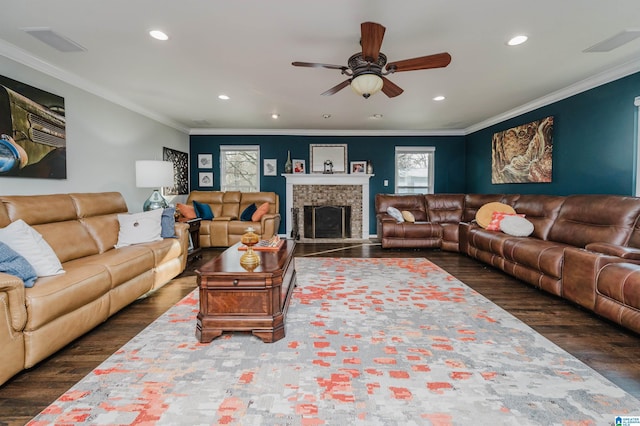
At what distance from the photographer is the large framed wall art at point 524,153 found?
4.97 m

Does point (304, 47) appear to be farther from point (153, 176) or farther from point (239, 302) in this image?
point (153, 176)

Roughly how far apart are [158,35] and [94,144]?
86.6 inches

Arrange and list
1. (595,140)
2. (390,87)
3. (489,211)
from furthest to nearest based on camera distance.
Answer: (489,211)
(595,140)
(390,87)

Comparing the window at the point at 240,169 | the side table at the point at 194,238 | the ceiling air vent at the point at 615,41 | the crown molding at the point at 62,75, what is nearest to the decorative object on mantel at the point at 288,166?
the window at the point at 240,169

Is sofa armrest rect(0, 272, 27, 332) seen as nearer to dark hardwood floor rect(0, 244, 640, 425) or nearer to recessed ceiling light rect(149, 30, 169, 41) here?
dark hardwood floor rect(0, 244, 640, 425)

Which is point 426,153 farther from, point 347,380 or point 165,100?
point 347,380

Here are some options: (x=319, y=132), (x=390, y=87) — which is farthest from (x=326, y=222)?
(x=390, y=87)

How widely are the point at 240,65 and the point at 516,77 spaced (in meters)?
3.34

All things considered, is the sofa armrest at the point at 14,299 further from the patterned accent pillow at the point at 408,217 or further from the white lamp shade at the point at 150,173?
the patterned accent pillow at the point at 408,217

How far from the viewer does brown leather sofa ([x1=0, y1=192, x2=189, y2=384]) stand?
1808 mm

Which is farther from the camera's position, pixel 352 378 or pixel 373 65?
pixel 373 65

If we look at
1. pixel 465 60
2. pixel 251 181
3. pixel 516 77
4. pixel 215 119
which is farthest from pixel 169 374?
pixel 251 181

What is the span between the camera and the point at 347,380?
183cm

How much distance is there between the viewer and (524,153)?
5.49 m
